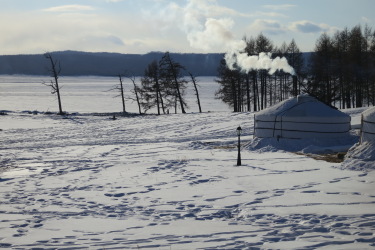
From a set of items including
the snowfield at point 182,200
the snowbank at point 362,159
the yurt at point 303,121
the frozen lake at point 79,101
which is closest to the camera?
the snowfield at point 182,200

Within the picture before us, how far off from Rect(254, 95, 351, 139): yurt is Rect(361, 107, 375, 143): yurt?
391 centimetres

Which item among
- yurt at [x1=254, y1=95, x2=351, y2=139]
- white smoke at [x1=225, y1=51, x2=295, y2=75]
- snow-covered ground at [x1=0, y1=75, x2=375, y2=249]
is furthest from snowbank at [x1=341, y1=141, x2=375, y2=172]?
white smoke at [x1=225, y1=51, x2=295, y2=75]

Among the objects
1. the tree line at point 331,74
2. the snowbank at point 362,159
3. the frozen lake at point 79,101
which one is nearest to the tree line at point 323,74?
the tree line at point 331,74

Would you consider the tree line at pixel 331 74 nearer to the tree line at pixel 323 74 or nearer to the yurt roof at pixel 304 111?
the tree line at pixel 323 74

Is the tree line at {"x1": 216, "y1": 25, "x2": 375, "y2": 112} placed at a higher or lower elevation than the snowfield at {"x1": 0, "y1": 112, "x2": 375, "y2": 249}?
higher

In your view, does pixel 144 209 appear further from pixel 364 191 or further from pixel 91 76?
pixel 91 76

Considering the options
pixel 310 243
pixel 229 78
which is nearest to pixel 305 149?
pixel 310 243

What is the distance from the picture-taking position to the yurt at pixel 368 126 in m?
16.3

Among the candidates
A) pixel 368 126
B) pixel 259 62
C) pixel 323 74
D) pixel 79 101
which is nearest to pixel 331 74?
pixel 323 74

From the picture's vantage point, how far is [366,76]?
44.9 metres

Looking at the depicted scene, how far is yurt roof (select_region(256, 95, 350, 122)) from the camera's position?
21033 mm

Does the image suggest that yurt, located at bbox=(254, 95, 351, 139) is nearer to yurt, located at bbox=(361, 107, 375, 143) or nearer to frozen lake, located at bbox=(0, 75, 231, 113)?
yurt, located at bbox=(361, 107, 375, 143)

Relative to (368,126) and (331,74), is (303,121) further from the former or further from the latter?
(331,74)

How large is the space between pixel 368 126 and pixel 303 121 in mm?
4691
